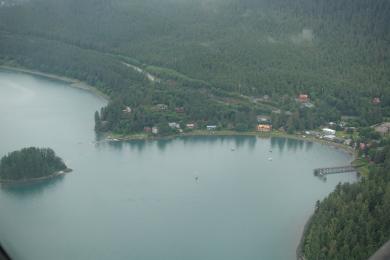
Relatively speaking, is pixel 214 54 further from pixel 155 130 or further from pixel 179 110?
pixel 155 130

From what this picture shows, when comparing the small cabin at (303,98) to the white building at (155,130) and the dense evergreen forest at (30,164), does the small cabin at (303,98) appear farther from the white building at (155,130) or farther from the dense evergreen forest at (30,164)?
the dense evergreen forest at (30,164)

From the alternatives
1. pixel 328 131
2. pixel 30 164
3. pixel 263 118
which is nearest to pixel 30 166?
pixel 30 164

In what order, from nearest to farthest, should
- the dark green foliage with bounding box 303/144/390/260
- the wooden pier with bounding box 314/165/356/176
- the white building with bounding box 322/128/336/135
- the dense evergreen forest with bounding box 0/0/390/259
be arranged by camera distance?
1. the dark green foliage with bounding box 303/144/390/260
2. the wooden pier with bounding box 314/165/356/176
3. the white building with bounding box 322/128/336/135
4. the dense evergreen forest with bounding box 0/0/390/259

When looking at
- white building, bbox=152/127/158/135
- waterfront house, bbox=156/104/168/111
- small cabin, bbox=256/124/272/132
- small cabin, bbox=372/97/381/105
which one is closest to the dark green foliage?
small cabin, bbox=256/124/272/132

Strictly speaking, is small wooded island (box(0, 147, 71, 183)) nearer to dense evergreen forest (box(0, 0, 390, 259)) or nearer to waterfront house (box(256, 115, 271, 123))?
dense evergreen forest (box(0, 0, 390, 259))

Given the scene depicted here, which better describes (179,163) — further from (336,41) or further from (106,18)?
(106,18)

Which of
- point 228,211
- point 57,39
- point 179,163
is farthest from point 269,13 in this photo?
point 228,211

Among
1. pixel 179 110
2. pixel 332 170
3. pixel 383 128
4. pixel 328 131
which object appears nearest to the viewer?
pixel 332 170
